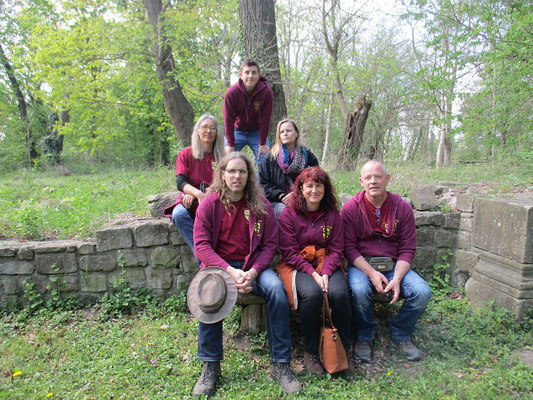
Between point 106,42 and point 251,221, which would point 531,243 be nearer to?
point 251,221

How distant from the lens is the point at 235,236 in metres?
2.69

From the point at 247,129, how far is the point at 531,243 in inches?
129

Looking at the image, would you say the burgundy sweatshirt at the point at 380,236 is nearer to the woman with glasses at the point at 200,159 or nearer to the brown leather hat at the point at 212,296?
the brown leather hat at the point at 212,296

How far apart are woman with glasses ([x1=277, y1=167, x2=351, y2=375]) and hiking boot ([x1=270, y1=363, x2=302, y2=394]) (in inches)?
8.6

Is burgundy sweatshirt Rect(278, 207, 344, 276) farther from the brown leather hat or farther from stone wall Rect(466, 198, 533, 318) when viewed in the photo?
stone wall Rect(466, 198, 533, 318)

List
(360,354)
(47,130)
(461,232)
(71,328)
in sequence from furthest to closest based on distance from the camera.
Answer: (47,130)
(461,232)
(71,328)
(360,354)

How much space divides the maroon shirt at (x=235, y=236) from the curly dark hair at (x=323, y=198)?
47 centimetres

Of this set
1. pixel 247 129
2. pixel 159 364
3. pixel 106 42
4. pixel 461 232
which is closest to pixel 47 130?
pixel 106 42

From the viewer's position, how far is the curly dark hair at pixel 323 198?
2824 mm

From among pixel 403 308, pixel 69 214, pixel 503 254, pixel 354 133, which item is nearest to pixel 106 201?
pixel 69 214

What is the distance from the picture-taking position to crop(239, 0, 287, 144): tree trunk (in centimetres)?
554

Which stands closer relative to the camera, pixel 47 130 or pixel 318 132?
pixel 47 130

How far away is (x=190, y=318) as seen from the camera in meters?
3.26

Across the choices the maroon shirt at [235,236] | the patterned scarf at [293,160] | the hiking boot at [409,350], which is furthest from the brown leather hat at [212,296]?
the hiking boot at [409,350]
